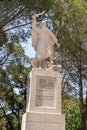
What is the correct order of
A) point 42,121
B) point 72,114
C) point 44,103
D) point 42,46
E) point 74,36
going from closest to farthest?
point 42,121 → point 44,103 → point 42,46 → point 74,36 → point 72,114

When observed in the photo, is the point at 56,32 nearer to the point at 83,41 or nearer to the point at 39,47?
the point at 83,41

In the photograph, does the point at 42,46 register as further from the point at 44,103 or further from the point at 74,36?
the point at 74,36

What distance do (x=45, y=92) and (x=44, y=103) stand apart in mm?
396

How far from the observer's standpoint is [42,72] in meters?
10.6

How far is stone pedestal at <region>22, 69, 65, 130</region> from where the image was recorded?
9.88 metres

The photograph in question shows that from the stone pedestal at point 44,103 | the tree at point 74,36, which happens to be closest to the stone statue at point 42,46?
the stone pedestal at point 44,103

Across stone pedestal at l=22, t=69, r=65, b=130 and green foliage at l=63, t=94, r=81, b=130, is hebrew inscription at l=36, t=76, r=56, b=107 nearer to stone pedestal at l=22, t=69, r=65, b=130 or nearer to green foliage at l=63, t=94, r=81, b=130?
stone pedestal at l=22, t=69, r=65, b=130

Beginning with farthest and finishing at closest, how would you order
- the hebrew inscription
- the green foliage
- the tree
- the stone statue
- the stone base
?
1. the green foliage
2. the tree
3. the stone statue
4. the hebrew inscription
5. the stone base

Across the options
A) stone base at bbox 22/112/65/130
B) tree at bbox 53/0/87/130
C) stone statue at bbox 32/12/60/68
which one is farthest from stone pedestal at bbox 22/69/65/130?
tree at bbox 53/0/87/130

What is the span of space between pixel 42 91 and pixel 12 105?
43.2ft

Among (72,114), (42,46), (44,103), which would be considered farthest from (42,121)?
(72,114)

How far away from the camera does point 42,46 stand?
1112cm

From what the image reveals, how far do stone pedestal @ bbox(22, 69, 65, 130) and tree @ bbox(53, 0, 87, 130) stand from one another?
6.21 m

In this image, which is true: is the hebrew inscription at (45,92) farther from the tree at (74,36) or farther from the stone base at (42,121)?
the tree at (74,36)
